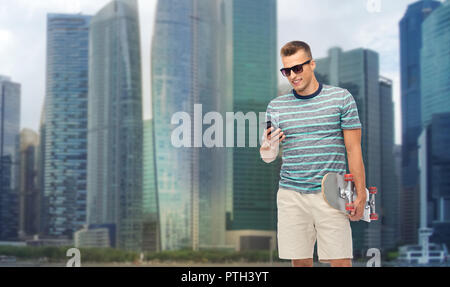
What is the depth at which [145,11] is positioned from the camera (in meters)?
44.5

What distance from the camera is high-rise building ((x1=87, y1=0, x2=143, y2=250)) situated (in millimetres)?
42031

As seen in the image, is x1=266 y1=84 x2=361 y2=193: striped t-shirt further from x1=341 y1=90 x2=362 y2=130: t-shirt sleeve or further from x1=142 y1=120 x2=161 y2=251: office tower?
x1=142 y1=120 x2=161 y2=251: office tower

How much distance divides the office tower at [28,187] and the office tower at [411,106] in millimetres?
27115

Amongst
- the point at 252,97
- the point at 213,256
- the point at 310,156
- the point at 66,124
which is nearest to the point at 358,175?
the point at 310,156

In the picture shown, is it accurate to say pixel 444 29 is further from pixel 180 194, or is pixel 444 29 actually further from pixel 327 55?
pixel 180 194

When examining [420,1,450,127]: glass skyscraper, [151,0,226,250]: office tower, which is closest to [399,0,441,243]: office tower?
[420,1,450,127]: glass skyscraper

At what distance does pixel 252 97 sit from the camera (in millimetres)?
42844

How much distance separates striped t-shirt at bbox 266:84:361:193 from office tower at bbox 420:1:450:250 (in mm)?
41643

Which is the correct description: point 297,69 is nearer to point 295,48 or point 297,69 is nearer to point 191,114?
point 295,48

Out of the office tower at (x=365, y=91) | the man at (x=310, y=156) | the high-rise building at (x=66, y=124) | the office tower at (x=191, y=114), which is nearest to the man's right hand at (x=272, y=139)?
the man at (x=310, y=156)

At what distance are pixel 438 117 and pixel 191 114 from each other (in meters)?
17.5

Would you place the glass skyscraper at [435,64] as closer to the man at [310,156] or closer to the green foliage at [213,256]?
the green foliage at [213,256]

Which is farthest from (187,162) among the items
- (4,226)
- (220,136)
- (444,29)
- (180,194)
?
(220,136)
